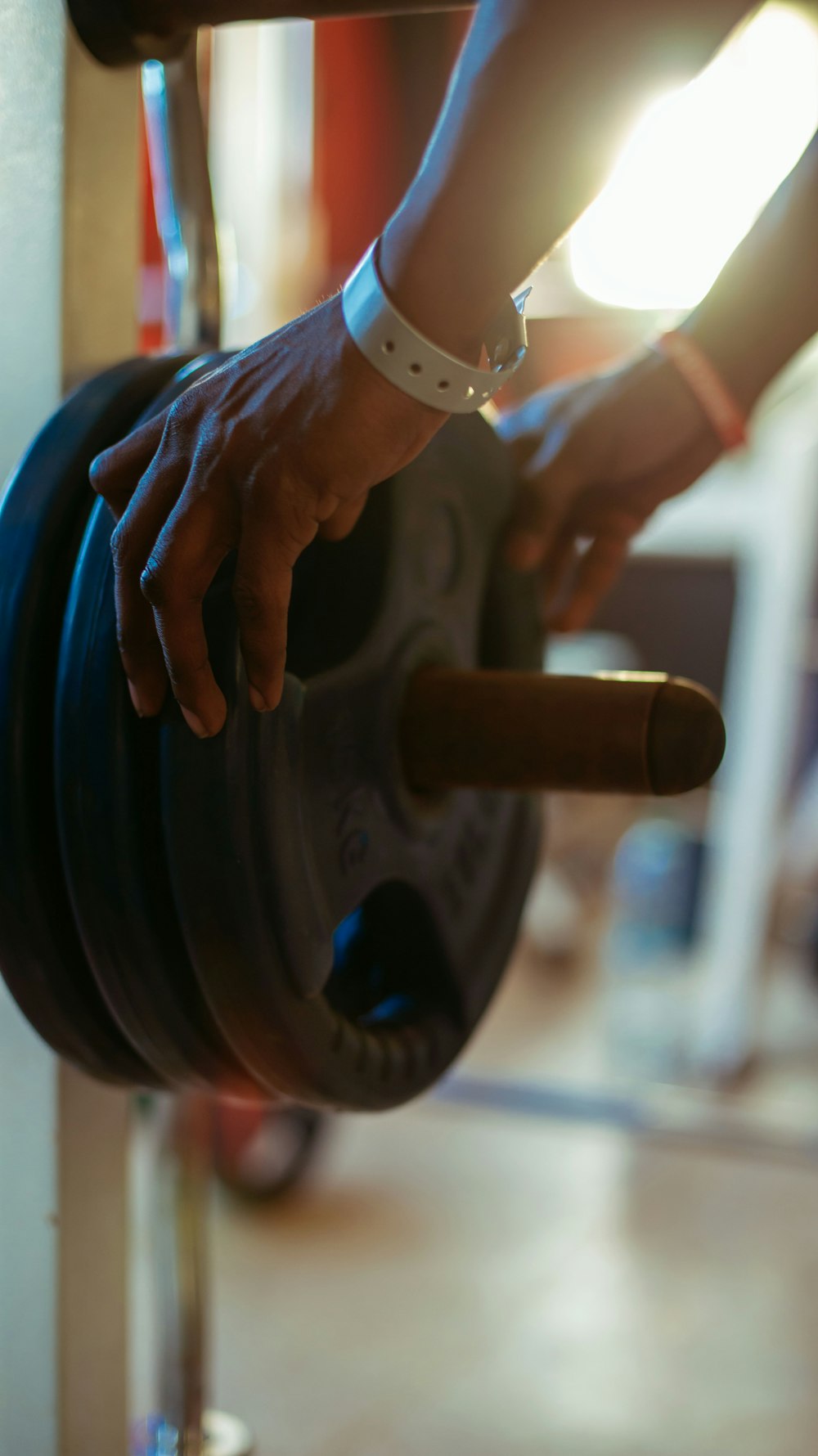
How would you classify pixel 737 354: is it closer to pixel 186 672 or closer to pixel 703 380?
pixel 703 380

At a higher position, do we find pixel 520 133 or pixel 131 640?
pixel 520 133

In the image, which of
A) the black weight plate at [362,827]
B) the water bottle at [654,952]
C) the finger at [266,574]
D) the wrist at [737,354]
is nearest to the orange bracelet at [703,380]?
the wrist at [737,354]

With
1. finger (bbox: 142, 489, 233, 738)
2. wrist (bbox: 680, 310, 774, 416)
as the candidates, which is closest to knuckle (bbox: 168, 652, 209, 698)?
finger (bbox: 142, 489, 233, 738)

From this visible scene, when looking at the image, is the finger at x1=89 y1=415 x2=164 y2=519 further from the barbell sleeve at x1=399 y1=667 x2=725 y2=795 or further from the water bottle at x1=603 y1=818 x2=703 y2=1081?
the water bottle at x1=603 y1=818 x2=703 y2=1081

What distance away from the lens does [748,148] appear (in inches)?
50.9

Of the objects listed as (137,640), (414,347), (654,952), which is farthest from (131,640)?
(654,952)

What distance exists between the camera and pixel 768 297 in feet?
2.16

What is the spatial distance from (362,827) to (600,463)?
275 millimetres

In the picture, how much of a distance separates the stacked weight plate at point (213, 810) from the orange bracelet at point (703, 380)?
142 mm

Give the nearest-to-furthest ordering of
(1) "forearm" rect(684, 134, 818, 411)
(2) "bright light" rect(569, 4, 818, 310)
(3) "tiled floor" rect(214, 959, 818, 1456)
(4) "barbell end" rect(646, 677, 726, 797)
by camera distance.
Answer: (4) "barbell end" rect(646, 677, 726, 797), (1) "forearm" rect(684, 134, 818, 411), (3) "tiled floor" rect(214, 959, 818, 1456), (2) "bright light" rect(569, 4, 818, 310)

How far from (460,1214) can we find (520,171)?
3.68 ft

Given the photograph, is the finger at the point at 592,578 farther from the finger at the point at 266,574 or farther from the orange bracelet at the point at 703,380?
the finger at the point at 266,574

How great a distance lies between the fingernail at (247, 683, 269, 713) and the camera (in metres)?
0.43

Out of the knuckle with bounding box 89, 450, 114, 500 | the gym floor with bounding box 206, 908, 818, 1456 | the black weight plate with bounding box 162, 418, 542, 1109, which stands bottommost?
the gym floor with bounding box 206, 908, 818, 1456
